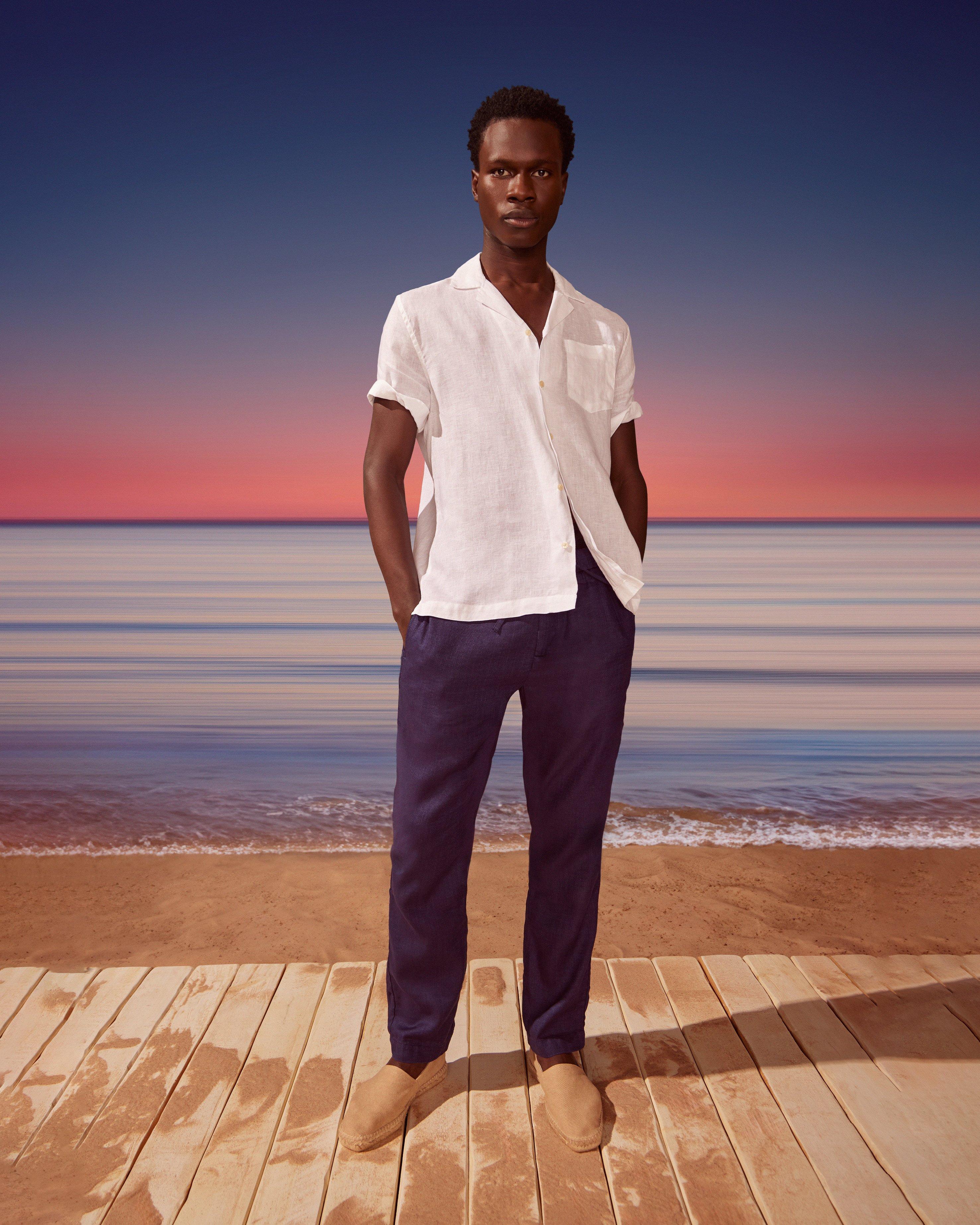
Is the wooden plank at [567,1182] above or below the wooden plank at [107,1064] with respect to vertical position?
above

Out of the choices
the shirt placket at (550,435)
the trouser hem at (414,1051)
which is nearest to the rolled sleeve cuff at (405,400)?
the shirt placket at (550,435)

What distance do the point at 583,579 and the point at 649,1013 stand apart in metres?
1.23

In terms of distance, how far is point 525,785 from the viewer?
1.86m

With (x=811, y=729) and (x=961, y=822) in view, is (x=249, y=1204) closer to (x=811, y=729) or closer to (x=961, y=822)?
(x=961, y=822)

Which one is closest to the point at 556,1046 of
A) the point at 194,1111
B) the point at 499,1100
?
the point at 499,1100

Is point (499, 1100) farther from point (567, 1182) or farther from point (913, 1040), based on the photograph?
point (913, 1040)

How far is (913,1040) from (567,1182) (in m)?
1.00

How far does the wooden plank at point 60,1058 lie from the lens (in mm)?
1872

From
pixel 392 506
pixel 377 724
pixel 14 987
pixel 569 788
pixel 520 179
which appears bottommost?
pixel 377 724

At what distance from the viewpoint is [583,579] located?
5.83 ft

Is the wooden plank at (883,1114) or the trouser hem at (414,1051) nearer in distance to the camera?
the wooden plank at (883,1114)

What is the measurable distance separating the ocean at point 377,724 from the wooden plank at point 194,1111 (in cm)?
205

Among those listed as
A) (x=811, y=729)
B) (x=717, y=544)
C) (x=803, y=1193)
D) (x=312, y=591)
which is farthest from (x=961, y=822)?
(x=717, y=544)

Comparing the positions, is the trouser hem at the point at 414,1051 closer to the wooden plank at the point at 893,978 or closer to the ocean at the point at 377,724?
the wooden plank at the point at 893,978
